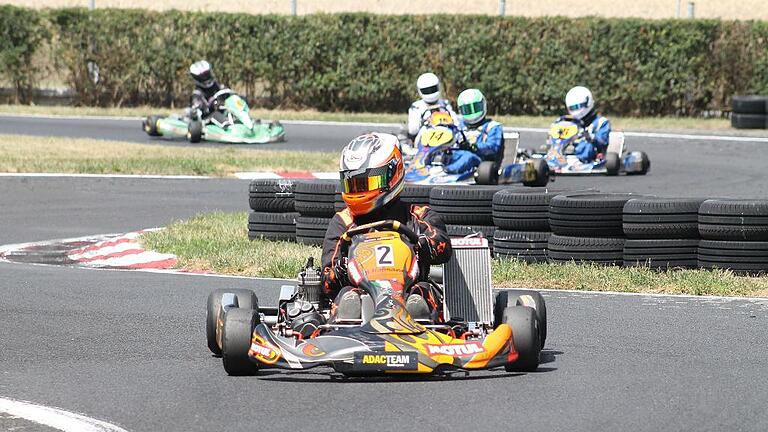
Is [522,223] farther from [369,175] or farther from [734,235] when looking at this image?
[369,175]

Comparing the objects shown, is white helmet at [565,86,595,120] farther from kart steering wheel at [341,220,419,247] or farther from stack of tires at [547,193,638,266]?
kart steering wheel at [341,220,419,247]

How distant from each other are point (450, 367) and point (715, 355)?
1.61 m

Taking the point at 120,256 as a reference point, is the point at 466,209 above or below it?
above

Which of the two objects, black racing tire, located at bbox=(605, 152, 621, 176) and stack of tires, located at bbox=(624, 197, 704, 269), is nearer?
stack of tires, located at bbox=(624, 197, 704, 269)

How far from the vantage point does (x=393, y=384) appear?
21.6ft

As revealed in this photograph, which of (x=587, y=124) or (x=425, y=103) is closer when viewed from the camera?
(x=425, y=103)

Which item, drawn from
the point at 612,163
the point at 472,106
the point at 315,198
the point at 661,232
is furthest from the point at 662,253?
the point at 612,163

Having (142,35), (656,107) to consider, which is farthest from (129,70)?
(656,107)

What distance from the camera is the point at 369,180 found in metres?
7.53

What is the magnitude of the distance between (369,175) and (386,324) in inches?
44.8

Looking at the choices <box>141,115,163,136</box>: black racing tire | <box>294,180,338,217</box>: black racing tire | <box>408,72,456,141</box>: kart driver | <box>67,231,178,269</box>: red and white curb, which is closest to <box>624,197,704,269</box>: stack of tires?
<box>294,180,338,217</box>: black racing tire

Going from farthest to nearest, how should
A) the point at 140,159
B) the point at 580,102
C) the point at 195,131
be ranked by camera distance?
the point at 195,131, the point at 140,159, the point at 580,102

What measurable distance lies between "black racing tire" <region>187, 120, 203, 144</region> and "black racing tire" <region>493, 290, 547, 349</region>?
15.9m

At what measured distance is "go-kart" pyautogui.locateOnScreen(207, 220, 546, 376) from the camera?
6.51m
